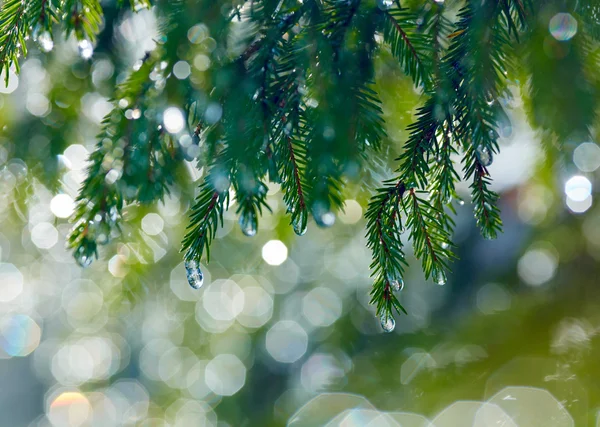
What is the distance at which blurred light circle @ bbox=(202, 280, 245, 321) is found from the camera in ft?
13.4

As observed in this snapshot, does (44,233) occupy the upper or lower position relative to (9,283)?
upper

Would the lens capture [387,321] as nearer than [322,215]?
No

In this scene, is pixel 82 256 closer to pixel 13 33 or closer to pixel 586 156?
pixel 13 33

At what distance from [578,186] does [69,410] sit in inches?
338

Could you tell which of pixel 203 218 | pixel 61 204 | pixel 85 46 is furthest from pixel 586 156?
pixel 61 204

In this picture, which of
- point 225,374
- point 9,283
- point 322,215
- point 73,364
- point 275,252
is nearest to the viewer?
point 322,215

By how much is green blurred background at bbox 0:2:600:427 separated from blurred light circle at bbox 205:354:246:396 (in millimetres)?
13

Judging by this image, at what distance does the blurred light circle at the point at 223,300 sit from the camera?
13.4ft

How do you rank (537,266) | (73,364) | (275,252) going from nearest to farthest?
(275,252), (537,266), (73,364)

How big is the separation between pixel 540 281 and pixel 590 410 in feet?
3.42

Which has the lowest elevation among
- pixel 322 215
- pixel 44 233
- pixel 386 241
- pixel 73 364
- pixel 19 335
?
pixel 19 335

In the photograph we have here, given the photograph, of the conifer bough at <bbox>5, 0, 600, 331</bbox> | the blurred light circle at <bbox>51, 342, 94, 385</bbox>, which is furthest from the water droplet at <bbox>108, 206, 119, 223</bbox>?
the blurred light circle at <bbox>51, 342, 94, 385</bbox>

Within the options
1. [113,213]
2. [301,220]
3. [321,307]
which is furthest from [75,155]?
[321,307]

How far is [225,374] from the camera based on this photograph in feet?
13.4
